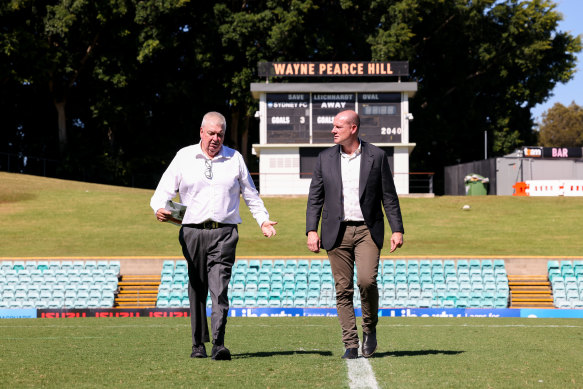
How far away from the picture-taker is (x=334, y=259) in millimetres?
6281

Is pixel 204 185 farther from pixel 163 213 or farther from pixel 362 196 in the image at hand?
pixel 362 196

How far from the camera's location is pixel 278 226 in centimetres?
2720

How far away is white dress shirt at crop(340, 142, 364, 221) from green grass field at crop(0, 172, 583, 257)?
51.8 ft

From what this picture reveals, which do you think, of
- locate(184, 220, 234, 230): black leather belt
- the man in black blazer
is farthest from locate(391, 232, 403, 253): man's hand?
locate(184, 220, 234, 230): black leather belt

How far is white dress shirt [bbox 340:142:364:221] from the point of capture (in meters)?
6.18

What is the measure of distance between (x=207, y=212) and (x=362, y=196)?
48.4 inches

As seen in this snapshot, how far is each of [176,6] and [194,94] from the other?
6.60m

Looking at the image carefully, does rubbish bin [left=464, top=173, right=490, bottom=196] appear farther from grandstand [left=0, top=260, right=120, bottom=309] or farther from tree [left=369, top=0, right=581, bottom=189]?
grandstand [left=0, top=260, right=120, bottom=309]

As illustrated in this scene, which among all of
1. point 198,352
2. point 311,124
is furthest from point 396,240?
point 311,124

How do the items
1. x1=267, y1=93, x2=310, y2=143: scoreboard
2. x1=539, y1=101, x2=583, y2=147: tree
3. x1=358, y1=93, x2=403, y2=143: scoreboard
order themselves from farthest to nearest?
x1=539, y1=101, x2=583, y2=147: tree → x1=267, y1=93, x2=310, y2=143: scoreboard → x1=358, y1=93, x2=403, y2=143: scoreboard

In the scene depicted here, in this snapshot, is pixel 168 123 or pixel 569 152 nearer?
pixel 569 152

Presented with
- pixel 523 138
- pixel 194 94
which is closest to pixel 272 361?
pixel 194 94

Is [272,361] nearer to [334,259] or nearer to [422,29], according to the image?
[334,259]

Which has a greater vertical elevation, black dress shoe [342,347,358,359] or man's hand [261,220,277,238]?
man's hand [261,220,277,238]
